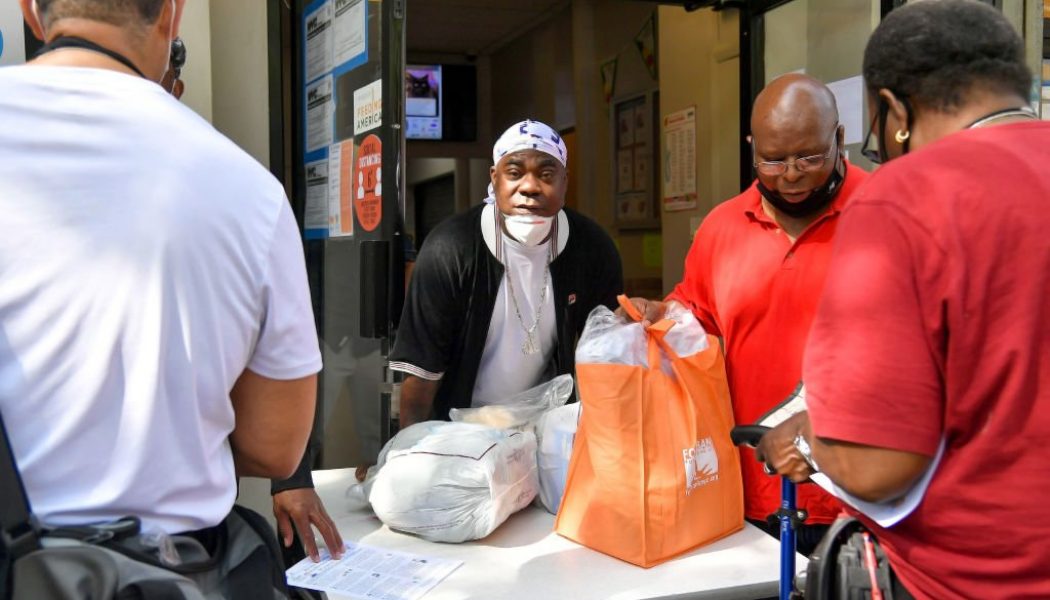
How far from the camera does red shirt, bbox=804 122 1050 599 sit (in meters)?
1.02

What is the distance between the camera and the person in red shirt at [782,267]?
2.10m

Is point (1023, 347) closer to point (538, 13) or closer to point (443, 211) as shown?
point (538, 13)

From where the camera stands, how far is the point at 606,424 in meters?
1.83

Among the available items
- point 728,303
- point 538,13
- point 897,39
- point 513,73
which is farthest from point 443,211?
point 897,39

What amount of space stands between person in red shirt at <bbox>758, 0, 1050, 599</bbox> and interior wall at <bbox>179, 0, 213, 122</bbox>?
7.06ft

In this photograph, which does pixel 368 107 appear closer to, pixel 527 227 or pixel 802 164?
pixel 527 227

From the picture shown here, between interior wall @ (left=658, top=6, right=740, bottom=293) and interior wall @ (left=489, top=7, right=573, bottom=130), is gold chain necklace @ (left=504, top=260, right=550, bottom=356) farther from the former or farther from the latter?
interior wall @ (left=489, top=7, right=573, bottom=130)

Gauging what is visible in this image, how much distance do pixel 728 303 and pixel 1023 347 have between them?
3.93 ft

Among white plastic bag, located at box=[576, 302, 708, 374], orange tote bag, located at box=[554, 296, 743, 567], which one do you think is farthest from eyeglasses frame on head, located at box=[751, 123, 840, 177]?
orange tote bag, located at box=[554, 296, 743, 567]

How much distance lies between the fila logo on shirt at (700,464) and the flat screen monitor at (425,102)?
25.6ft

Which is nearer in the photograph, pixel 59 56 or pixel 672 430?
pixel 59 56

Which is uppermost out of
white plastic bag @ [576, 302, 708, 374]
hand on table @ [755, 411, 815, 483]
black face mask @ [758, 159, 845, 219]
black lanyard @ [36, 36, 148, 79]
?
black lanyard @ [36, 36, 148, 79]

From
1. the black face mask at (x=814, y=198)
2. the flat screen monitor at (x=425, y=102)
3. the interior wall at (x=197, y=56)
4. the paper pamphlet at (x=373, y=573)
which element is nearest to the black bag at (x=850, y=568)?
the paper pamphlet at (x=373, y=573)

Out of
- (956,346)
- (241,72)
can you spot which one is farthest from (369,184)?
(956,346)
